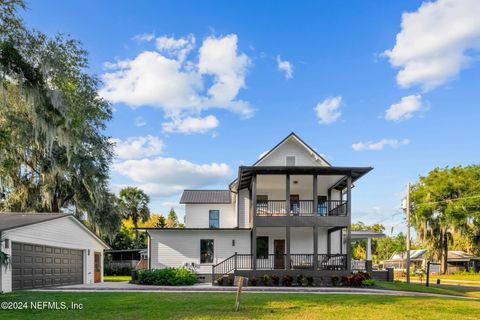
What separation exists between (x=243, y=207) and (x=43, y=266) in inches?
453

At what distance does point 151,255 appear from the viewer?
24.7m

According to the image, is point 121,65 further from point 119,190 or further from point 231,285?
point 119,190

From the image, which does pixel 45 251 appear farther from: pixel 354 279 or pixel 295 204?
pixel 354 279

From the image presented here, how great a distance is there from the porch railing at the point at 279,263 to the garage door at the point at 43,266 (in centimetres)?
696

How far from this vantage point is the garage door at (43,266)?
1664cm

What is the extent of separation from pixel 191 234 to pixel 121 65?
1088 centimetres

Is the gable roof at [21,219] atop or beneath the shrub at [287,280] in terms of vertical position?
atop

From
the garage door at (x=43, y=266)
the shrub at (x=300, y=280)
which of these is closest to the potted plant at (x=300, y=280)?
the shrub at (x=300, y=280)

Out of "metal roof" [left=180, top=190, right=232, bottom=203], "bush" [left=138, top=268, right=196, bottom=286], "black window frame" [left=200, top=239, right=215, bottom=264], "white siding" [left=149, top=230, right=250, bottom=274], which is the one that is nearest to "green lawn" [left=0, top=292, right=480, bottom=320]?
"bush" [left=138, top=268, right=196, bottom=286]

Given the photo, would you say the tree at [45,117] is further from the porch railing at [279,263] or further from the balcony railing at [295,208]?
the balcony railing at [295,208]

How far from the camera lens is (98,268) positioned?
81.4ft

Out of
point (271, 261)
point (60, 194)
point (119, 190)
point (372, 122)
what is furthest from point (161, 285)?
point (119, 190)

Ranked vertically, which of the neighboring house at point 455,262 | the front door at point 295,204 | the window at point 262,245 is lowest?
the neighboring house at point 455,262

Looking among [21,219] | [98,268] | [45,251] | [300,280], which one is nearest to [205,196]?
[98,268]
